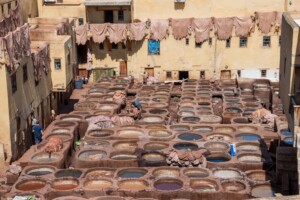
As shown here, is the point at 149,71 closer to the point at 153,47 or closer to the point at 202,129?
the point at 153,47

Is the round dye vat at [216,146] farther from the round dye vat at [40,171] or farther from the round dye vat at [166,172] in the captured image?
the round dye vat at [40,171]

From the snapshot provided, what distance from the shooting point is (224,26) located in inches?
1763

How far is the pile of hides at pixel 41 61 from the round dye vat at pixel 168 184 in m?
10.7

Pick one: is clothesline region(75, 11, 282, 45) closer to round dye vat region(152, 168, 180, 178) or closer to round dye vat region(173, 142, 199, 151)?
round dye vat region(173, 142, 199, 151)

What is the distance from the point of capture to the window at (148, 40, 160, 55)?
45.6 m

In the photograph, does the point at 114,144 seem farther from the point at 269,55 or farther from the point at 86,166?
the point at 269,55

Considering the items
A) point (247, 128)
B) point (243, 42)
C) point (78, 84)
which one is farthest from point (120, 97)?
point (243, 42)

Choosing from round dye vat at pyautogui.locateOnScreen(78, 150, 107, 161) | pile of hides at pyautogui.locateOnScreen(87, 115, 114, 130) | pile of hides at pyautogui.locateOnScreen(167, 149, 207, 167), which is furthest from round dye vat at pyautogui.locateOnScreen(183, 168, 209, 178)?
pile of hides at pyautogui.locateOnScreen(87, 115, 114, 130)

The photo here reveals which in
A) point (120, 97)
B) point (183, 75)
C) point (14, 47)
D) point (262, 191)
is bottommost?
point (262, 191)

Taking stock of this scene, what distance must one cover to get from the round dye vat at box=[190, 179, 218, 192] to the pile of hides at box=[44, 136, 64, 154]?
7.81m

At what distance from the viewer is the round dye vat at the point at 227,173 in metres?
26.9

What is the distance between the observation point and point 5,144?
2798 cm

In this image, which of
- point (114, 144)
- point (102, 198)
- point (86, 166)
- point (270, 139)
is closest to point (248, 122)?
point (270, 139)

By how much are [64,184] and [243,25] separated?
2383cm
